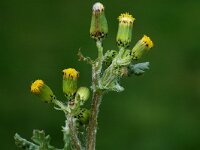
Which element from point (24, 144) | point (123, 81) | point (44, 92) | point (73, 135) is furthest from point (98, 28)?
point (123, 81)

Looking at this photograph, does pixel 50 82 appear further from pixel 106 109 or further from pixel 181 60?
pixel 181 60

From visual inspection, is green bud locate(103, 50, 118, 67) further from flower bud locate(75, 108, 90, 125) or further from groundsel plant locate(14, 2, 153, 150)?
flower bud locate(75, 108, 90, 125)

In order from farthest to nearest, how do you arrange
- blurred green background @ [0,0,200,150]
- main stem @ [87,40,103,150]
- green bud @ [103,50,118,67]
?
blurred green background @ [0,0,200,150], green bud @ [103,50,118,67], main stem @ [87,40,103,150]

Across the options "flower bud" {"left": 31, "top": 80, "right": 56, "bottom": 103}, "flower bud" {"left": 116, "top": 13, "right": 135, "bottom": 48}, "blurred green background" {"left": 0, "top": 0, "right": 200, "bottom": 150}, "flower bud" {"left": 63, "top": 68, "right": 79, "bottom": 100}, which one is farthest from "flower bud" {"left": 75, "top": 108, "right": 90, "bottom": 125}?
"blurred green background" {"left": 0, "top": 0, "right": 200, "bottom": 150}

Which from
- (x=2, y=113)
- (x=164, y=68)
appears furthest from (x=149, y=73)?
(x=2, y=113)

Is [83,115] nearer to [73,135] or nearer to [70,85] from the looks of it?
[73,135]

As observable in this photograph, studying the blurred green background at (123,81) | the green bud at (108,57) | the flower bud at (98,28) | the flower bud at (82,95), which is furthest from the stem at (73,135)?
the blurred green background at (123,81)

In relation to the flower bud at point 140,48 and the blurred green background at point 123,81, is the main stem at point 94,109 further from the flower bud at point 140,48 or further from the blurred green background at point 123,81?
the blurred green background at point 123,81
